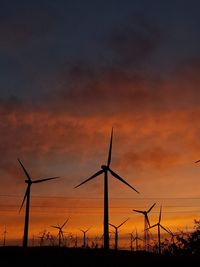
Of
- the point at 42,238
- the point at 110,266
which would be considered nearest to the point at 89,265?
the point at 110,266

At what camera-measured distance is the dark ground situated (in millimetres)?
83000

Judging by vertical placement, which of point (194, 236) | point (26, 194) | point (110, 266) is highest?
point (26, 194)

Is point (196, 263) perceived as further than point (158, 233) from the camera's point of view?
No

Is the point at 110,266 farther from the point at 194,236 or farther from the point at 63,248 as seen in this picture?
the point at 194,236

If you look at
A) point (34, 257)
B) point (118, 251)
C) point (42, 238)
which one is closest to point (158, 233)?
point (42, 238)

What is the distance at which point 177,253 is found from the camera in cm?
10450

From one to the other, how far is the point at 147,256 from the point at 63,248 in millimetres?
17292

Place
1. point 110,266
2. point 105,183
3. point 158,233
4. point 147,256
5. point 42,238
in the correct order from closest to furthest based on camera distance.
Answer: point 110,266, point 105,183, point 147,256, point 158,233, point 42,238

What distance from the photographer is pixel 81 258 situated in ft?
289

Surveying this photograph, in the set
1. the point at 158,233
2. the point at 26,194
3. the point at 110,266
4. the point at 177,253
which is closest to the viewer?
the point at 110,266

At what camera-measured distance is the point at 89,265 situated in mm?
82062

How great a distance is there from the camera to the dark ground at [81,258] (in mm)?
83000

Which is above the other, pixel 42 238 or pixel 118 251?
pixel 42 238

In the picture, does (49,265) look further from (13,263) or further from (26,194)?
(26,194)
